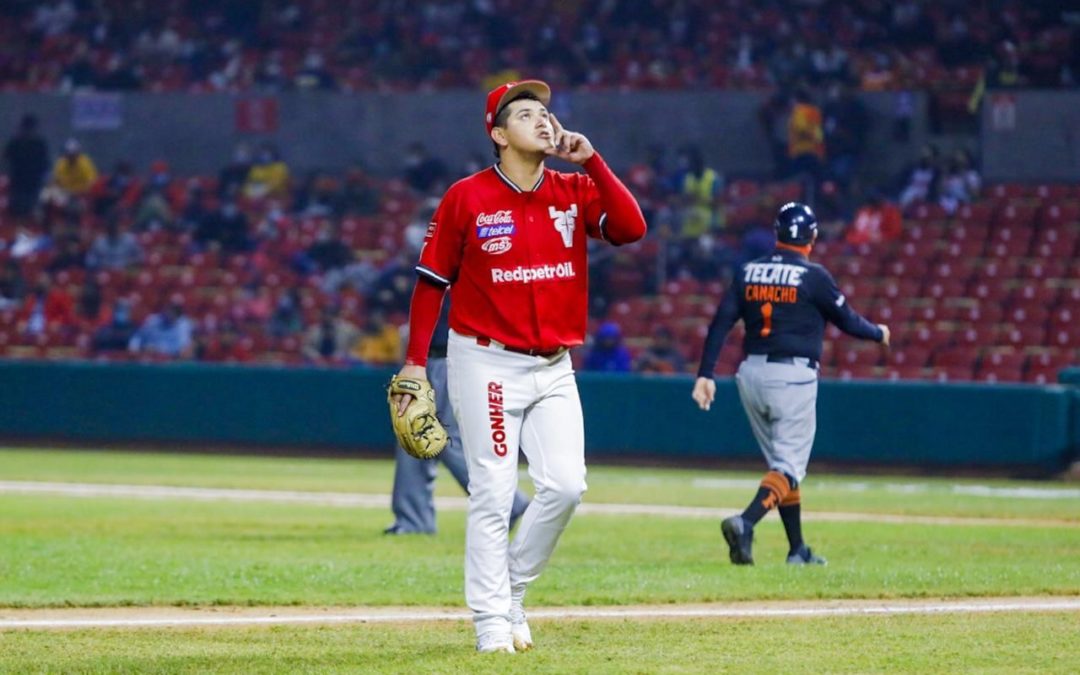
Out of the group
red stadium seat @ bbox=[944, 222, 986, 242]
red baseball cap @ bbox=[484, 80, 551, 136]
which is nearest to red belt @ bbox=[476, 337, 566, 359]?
red baseball cap @ bbox=[484, 80, 551, 136]

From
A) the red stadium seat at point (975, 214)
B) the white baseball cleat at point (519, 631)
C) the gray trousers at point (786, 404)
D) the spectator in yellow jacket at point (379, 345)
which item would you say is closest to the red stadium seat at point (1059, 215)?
the red stadium seat at point (975, 214)

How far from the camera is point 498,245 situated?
6633 millimetres

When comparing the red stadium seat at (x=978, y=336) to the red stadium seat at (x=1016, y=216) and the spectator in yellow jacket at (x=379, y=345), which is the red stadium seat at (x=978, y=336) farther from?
the spectator in yellow jacket at (x=379, y=345)

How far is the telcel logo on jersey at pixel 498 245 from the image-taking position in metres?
6.63

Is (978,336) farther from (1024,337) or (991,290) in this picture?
(991,290)

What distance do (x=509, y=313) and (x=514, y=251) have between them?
23cm

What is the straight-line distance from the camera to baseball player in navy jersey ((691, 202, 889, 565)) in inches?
405

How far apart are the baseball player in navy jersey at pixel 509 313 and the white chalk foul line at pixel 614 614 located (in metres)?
1.31

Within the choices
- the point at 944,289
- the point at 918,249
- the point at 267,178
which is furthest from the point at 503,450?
the point at 267,178

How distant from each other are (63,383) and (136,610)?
55.4ft

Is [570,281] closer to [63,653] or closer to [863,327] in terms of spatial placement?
[63,653]

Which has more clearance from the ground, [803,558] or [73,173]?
[73,173]

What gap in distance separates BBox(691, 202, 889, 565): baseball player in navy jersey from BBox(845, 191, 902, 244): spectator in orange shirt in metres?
15.0

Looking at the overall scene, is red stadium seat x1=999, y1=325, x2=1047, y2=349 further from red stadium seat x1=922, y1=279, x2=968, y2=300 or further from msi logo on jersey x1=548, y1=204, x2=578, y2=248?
msi logo on jersey x1=548, y1=204, x2=578, y2=248
